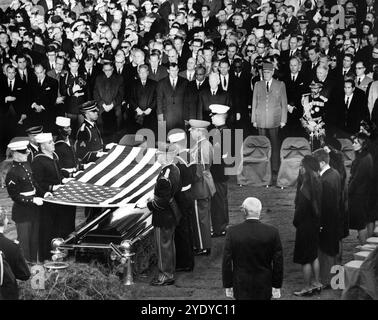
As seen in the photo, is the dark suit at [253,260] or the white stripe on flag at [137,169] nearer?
the dark suit at [253,260]

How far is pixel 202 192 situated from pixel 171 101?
2805 millimetres

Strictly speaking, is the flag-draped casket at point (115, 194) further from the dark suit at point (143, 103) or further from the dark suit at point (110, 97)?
the dark suit at point (110, 97)

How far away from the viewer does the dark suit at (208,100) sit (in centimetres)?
1351

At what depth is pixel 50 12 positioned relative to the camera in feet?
56.6

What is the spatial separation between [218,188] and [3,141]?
3912 millimetres

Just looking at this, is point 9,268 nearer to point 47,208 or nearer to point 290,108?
point 47,208

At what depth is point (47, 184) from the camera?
10.8 metres

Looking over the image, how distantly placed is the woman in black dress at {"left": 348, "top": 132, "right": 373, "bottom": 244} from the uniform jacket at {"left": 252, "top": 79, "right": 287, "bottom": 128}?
2730mm

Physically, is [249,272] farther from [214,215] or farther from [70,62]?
[70,62]

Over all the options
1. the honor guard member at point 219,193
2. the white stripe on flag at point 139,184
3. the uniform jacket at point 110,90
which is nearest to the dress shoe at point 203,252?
the honor guard member at point 219,193

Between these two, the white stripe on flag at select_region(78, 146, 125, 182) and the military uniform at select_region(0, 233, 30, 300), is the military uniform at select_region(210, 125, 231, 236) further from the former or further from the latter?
the military uniform at select_region(0, 233, 30, 300)

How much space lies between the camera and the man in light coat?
45.0 feet

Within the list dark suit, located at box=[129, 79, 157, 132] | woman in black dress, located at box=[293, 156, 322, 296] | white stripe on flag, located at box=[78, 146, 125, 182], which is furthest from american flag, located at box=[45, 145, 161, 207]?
dark suit, located at box=[129, 79, 157, 132]

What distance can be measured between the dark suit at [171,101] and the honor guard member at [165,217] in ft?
11.5
